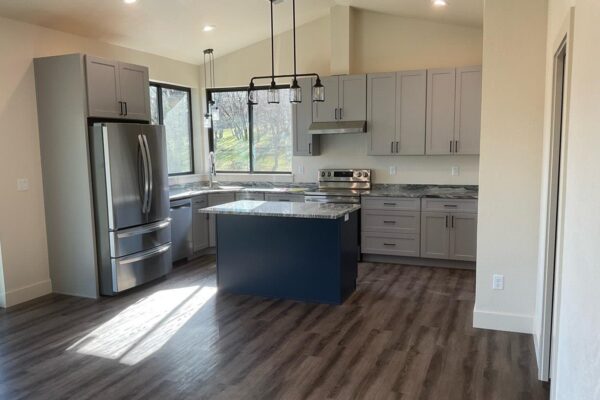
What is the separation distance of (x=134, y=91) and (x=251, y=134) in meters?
2.40

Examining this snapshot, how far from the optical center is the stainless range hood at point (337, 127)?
19.4ft

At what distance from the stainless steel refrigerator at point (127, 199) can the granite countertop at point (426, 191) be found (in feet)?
8.35

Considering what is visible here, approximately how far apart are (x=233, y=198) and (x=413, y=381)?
413 cm

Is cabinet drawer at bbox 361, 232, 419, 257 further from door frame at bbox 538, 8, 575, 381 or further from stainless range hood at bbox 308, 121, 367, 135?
door frame at bbox 538, 8, 575, 381

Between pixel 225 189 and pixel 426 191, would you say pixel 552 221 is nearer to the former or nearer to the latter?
pixel 426 191

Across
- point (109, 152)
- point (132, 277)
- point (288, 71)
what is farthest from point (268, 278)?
point (288, 71)

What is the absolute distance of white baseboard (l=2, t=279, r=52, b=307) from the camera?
4.41m

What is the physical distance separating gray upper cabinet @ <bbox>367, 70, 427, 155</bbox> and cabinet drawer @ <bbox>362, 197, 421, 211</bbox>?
620mm

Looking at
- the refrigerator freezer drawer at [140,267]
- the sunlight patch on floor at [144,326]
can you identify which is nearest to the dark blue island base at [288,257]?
the sunlight patch on floor at [144,326]

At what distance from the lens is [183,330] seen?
3785 millimetres

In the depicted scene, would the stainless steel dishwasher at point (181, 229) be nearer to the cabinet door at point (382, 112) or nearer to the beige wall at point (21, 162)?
the beige wall at point (21, 162)

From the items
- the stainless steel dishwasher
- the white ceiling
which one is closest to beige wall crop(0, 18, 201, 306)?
the white ceiling

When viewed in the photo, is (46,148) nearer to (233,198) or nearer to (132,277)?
(132,277)

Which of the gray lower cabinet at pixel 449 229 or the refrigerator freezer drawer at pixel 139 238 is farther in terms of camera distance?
the gray lower cabinet at pixel 449 229
